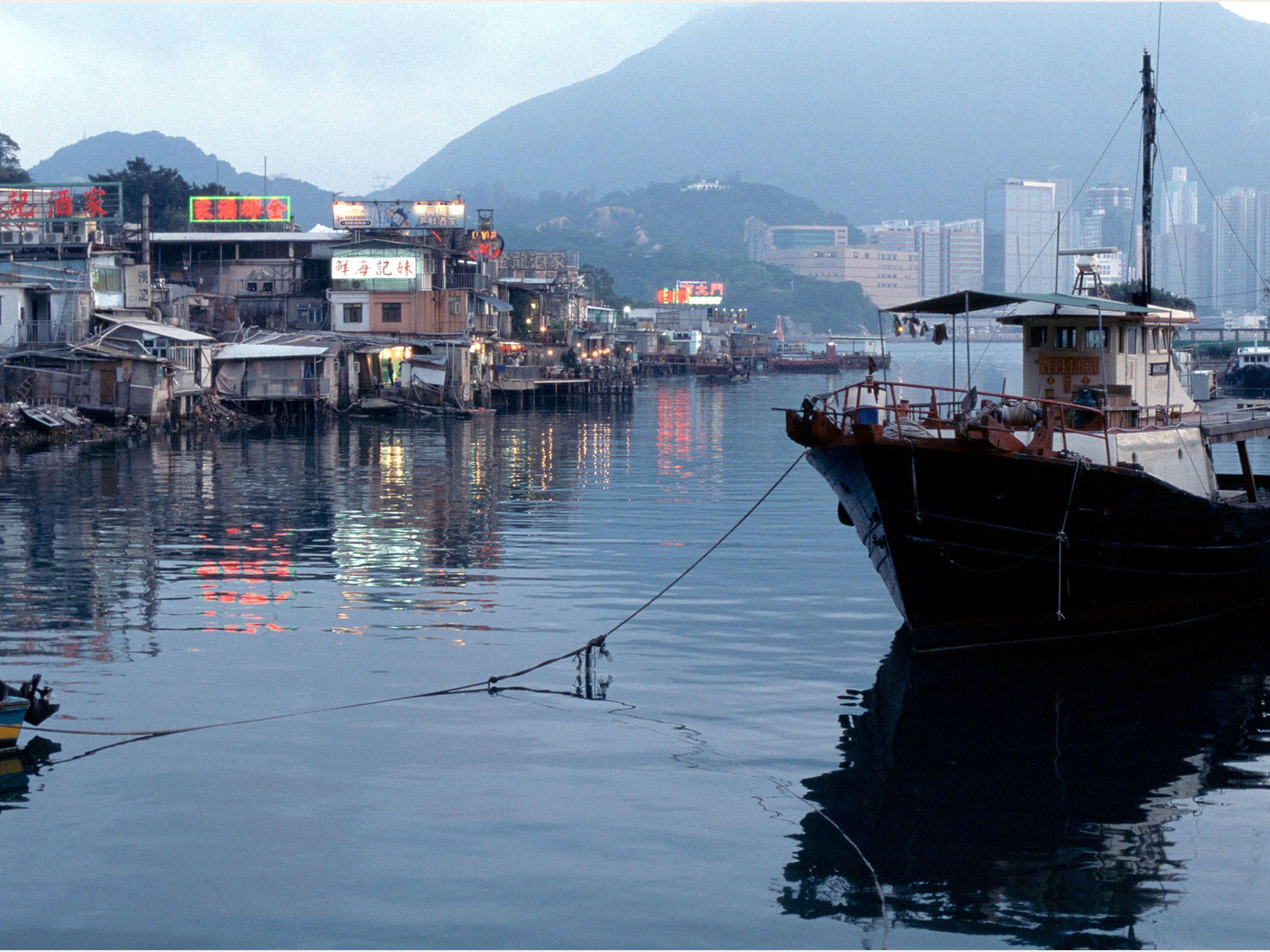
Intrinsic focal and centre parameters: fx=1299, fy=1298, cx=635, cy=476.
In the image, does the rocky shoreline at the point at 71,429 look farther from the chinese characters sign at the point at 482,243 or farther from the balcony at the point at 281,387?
the chinese characters sign at the point at 482,243

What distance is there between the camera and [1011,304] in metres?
19.5

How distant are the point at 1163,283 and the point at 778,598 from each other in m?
166

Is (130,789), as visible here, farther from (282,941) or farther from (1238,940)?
(1238,940)

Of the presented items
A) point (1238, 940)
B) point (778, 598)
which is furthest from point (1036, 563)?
point (1238, 940)

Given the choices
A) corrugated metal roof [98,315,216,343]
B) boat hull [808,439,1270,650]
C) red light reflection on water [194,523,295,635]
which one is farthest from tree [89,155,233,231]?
boat hull [808,439,1270,650]

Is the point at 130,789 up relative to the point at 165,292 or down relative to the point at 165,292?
down

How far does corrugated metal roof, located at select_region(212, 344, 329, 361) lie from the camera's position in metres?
59.1

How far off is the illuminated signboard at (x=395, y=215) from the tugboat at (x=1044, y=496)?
192 feet

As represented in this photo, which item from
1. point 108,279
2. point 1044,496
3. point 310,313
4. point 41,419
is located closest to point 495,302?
point 310,313

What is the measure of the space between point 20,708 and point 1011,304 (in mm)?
14326

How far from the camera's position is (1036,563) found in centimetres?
1816

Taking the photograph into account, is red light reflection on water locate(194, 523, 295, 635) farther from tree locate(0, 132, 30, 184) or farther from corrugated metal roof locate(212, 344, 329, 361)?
tree locate(0, 132, 30, 184)

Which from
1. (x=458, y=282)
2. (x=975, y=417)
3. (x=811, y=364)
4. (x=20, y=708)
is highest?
(x=458, y=282)

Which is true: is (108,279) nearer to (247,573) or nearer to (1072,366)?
(247,573)
